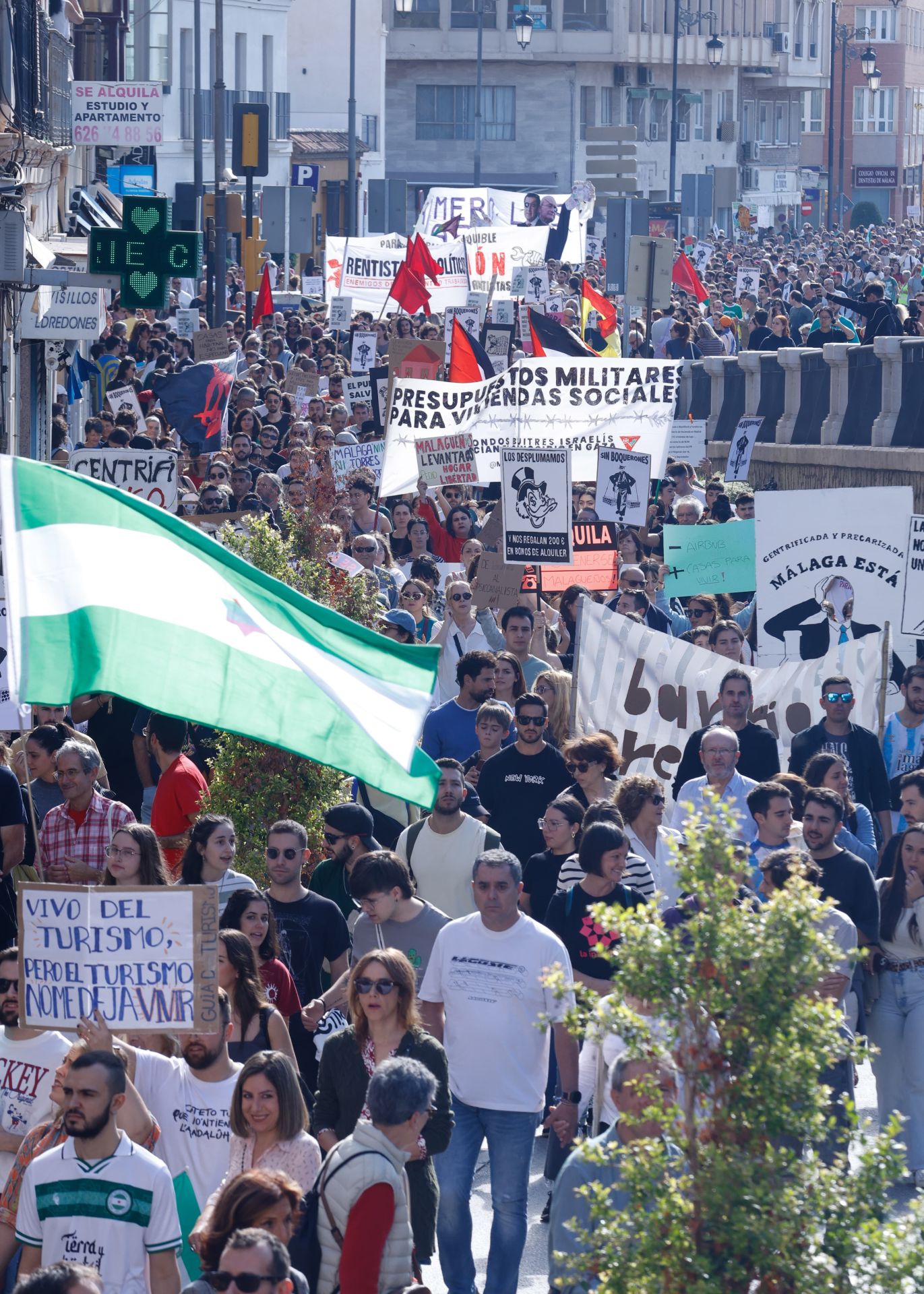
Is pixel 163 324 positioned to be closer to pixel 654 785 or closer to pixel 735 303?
pixel 735 303

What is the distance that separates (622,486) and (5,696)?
706cm

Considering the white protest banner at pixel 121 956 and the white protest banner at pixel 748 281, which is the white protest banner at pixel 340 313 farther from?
the white protest banner at pixel 121 956

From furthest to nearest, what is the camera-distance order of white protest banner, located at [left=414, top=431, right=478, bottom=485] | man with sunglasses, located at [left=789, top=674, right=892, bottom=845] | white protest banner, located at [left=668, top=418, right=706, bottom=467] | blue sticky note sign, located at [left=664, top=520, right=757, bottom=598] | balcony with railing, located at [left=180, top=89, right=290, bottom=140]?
balcony with railing, located at [left=180, top=89, right=290, bottom=140], white protest banner, located at [left=668, top=418, right=706, bottom=467], white protest banner, located at [left=414, top=431, right=478, bottom=485], blue sticky note sign, located at [left=664, top=520, right=757, bottom=598], man with sunglasses, located at [left=789, top=674, right=892, bottom=845]

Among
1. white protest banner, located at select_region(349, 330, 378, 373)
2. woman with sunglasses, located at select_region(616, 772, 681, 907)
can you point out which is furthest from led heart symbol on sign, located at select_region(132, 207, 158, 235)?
woman with sunglasses, located at select_region(616, 772, 681, 907)

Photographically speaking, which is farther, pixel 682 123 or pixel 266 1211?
pixel 682 123

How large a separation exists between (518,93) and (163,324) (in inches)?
2304

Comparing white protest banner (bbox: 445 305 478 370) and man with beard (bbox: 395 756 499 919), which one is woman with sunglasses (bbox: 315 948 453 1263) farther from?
white protest banner (bbox: 445 305 478 370)

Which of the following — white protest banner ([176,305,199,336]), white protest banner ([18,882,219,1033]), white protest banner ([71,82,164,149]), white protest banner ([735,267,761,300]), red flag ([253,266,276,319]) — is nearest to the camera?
white protest banner ([18,882,219,1033])

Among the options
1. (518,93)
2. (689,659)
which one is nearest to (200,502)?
(689,659)

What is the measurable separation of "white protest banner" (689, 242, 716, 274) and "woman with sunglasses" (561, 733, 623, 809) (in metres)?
40.0

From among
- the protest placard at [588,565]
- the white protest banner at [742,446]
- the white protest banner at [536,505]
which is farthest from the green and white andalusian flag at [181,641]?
the white protest banner at [742,446]

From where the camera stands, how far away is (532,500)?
13516mm

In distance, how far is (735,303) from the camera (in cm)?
3766

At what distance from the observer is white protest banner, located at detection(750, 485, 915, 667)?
39.6 ft
